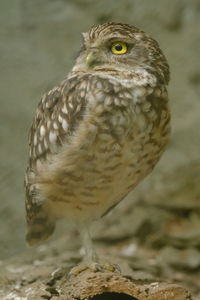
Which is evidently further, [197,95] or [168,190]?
[197,95]

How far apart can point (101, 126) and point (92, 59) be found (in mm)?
→ 383

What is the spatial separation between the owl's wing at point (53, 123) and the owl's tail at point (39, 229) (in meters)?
0.08

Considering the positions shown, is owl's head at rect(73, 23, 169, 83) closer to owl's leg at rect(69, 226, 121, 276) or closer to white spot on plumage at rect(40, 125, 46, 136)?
white spot on plumage at rect(40, 125, 46, 136)

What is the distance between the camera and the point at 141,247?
17.1ft

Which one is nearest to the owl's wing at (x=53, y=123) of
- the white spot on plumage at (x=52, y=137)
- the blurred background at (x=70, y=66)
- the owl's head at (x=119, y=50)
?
the white spot on plumage at (x=52, y=137)

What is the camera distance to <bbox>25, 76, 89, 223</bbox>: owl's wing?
3.31 m

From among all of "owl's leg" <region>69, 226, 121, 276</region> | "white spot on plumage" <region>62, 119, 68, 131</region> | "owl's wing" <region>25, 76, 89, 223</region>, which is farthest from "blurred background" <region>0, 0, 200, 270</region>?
"white spot on plumage" <region>62, 119, 68, 131</region>

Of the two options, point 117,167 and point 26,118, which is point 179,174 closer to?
point 26,118

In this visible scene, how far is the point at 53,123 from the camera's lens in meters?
3.43

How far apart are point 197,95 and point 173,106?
0.77ft

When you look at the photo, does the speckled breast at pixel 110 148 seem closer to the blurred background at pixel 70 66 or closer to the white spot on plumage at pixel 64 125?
the white spot on plumage at pixel 64 125

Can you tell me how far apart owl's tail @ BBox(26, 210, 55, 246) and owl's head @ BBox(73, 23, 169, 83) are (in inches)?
35.0

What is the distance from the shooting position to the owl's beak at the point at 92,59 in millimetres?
3400

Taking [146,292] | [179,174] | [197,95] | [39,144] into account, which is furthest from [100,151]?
[197,95]
